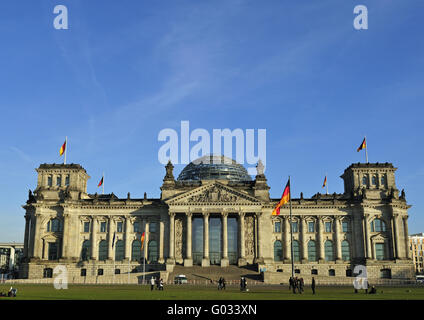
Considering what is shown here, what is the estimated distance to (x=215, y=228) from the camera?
96.2 metres

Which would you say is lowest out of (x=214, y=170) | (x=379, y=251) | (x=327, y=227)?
(x=379, y=251)

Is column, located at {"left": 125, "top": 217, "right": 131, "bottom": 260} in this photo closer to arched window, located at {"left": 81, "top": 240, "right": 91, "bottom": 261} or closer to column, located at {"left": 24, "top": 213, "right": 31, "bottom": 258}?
arched window, located at {"left": 81, "top": 240, "right": 91, "bottom": 261}

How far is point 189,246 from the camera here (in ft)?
303

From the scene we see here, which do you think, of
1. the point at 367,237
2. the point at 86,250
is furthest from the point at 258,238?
the point at 86,250

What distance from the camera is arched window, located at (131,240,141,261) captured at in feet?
318

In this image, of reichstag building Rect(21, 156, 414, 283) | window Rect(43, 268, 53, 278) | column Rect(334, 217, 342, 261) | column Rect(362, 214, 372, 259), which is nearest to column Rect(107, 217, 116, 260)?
reichstag building Rect(21, 156, 414, 283)

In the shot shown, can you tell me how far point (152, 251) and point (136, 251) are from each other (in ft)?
11.4

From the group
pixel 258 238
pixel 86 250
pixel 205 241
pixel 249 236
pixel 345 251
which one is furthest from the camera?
pixel 86 250

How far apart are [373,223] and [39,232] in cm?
7059

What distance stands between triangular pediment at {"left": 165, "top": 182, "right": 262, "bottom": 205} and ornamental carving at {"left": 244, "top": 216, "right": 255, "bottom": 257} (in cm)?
498

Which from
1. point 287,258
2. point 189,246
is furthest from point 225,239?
point 287,258

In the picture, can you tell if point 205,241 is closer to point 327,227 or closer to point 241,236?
point 241,236

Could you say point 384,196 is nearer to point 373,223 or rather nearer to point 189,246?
point 373,223

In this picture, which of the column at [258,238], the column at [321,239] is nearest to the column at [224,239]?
the column at [258,238]
